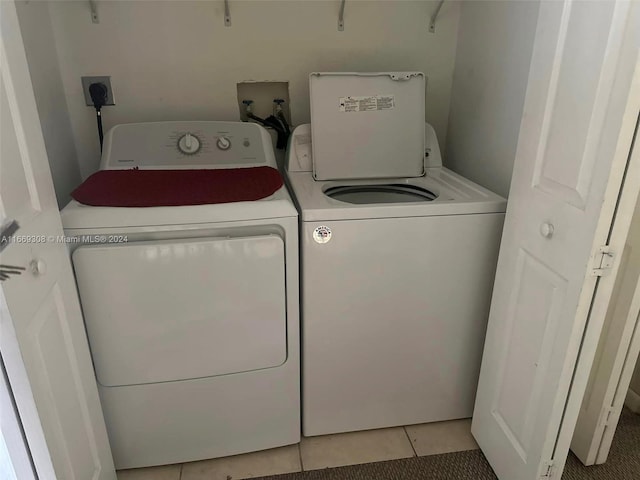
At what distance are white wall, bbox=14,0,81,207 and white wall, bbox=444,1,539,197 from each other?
62.4 inches

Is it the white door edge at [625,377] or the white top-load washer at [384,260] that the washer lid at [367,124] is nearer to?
the white top-load washer at [384,260]

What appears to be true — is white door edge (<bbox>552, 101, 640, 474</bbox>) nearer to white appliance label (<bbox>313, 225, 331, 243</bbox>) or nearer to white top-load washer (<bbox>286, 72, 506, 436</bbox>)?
white top-load washer (<bbox>286, 72, 506, 436</bbox>)

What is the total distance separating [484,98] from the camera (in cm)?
180

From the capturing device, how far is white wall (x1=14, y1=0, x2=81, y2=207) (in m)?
1.52

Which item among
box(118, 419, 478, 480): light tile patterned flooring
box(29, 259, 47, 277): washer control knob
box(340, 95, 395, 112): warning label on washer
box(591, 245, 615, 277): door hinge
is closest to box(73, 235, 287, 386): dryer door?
box(29, 259, 47, 277): washer control knob

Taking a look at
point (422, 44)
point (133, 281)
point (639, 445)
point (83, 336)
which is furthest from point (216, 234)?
point (639, 445)

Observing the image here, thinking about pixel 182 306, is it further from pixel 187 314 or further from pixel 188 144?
pixel 188 144

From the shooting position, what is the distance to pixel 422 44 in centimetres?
197

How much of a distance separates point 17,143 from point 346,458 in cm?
138

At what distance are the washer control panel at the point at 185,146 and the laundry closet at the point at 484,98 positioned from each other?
0.66 feet

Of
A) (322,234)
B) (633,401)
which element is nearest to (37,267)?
(322,234)

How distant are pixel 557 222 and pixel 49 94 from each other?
1.69 m

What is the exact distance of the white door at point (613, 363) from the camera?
1381 millimetres

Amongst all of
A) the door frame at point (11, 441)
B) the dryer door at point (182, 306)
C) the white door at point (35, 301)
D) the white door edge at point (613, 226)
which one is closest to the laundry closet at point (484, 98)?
the white door edge at point (613, 226)
